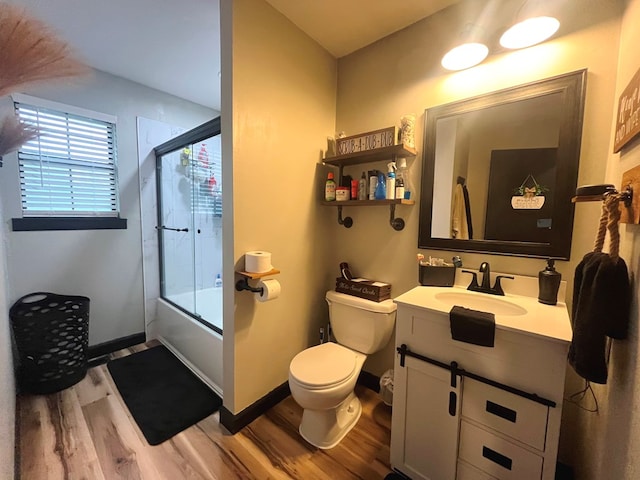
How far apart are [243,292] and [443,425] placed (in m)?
1.18

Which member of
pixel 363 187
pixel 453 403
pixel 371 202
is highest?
pixel 363 187

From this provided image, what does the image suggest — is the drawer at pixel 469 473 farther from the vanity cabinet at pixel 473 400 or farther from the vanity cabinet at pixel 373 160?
the vanity cabinet at pixel 373 160

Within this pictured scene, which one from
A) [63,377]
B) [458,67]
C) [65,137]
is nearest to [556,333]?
[458,67]

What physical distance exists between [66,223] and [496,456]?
307 cm

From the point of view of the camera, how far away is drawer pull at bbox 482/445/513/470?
102 cm

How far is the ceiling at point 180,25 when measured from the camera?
151 centimetres

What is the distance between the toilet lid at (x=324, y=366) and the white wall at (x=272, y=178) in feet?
1.00

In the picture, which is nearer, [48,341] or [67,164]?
[48,341]

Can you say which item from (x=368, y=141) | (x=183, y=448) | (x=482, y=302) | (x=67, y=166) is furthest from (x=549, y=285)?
(x=67, y=166)

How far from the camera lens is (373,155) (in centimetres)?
169

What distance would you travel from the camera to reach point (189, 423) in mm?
1591

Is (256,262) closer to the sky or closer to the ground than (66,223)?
closer to the ground

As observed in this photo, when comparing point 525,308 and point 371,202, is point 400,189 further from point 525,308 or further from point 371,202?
point 525,308

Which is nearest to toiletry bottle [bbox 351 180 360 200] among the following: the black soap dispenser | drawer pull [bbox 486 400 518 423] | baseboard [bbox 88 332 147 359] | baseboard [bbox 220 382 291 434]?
the black soap dispenser
